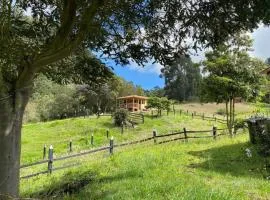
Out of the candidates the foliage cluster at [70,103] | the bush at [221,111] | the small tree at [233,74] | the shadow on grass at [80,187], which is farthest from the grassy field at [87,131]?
the shadow on grass at [80,187]

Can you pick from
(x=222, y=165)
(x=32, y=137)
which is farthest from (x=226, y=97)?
(x=32, y=137)

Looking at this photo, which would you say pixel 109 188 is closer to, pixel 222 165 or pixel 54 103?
pixel 222 165

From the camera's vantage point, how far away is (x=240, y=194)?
947 centimetres

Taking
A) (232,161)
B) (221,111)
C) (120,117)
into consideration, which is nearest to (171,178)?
(232,161)

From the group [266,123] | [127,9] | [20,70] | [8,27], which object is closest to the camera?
[8,27]

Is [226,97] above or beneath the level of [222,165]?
above

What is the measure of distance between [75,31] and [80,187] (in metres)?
4.52

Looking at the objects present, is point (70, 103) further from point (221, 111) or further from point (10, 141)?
point (10, 141)

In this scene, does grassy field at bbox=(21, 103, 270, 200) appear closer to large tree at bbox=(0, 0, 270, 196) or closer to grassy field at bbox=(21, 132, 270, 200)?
grassy field at bbox=(21, 132, 270, 200)

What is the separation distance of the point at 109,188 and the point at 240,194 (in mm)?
2970

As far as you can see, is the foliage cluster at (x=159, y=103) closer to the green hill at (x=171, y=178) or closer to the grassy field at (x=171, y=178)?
the green hill at (x=171, y=178)

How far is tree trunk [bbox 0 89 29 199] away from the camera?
7.90m

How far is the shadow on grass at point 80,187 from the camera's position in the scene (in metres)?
10.9

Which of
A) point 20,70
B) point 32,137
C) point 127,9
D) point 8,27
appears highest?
point 127,9
